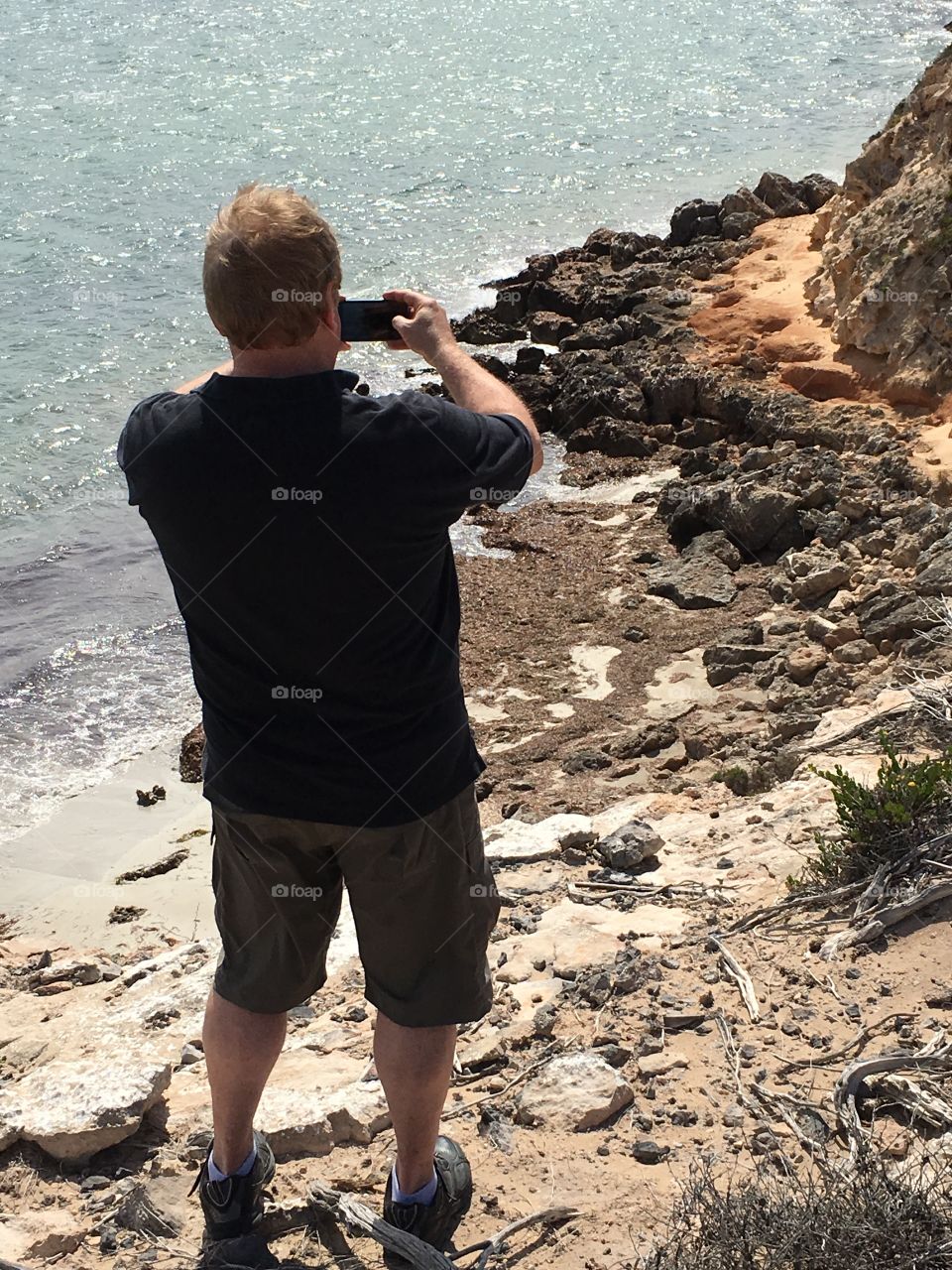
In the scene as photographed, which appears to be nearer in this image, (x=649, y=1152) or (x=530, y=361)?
(x=649, y=1152)

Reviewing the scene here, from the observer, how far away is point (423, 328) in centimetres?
280

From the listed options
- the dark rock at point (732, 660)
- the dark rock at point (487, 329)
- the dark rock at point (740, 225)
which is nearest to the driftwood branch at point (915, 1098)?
the dark rock at point (732, 660)

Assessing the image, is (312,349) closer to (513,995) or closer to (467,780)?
(467,780)

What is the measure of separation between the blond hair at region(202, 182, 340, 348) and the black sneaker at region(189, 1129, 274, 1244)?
1751mm

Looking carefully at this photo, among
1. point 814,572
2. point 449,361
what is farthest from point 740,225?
point 449,361

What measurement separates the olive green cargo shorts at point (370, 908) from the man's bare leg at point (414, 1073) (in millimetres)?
40

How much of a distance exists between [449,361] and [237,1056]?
1.44 metres

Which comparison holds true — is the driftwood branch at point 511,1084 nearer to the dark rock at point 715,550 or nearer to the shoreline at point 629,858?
the shoreline at point 629,858

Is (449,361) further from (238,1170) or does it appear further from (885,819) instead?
(885,819)

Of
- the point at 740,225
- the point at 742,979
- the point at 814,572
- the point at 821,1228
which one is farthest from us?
the point at 740,225

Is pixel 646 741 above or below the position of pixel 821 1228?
below

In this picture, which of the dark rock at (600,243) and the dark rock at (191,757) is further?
the dark rock at (600,243)

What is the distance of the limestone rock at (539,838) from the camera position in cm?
557

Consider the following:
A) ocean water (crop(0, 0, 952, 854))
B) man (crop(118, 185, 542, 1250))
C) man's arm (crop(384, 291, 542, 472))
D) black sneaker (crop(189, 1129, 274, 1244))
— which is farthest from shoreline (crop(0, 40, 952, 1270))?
ocean water (crop(0, 0, 952, 854))
